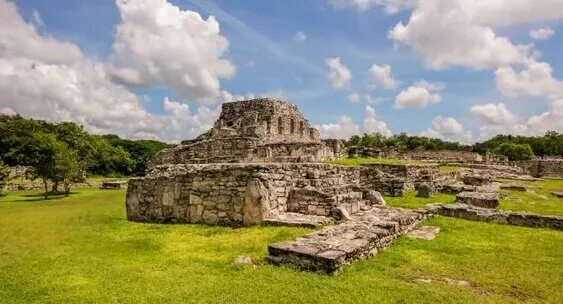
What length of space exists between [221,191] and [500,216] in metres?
7.62

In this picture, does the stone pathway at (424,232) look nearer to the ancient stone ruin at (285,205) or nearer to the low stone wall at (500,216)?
the ancient stone ruin at (285,205)

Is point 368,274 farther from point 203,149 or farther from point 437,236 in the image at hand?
point 203,149

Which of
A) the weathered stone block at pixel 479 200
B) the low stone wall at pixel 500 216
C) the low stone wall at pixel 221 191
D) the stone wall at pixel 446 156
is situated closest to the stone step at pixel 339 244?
the low stone wall at pixel 221 191

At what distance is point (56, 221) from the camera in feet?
44.7

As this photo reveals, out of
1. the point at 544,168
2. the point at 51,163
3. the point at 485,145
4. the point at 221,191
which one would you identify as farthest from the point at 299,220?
the point at 485,145

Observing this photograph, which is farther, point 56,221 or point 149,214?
point 56,221

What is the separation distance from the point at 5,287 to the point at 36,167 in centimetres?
2495

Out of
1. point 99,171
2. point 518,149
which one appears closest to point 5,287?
point 99,171

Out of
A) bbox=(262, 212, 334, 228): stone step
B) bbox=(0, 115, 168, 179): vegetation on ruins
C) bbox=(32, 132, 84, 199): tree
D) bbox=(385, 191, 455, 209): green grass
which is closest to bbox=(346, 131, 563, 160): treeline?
bbox=(0, 115, 168, 179): vegetation on ruins

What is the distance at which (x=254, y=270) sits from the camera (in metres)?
6.75

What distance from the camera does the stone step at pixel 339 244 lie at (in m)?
6.59

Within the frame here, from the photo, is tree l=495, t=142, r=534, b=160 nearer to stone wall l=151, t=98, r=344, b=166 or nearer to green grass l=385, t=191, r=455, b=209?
stone wall l=151, t=98, r=344, b=166

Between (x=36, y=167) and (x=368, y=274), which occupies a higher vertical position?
(x=36, y=167)

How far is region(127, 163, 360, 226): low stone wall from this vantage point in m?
10.7
